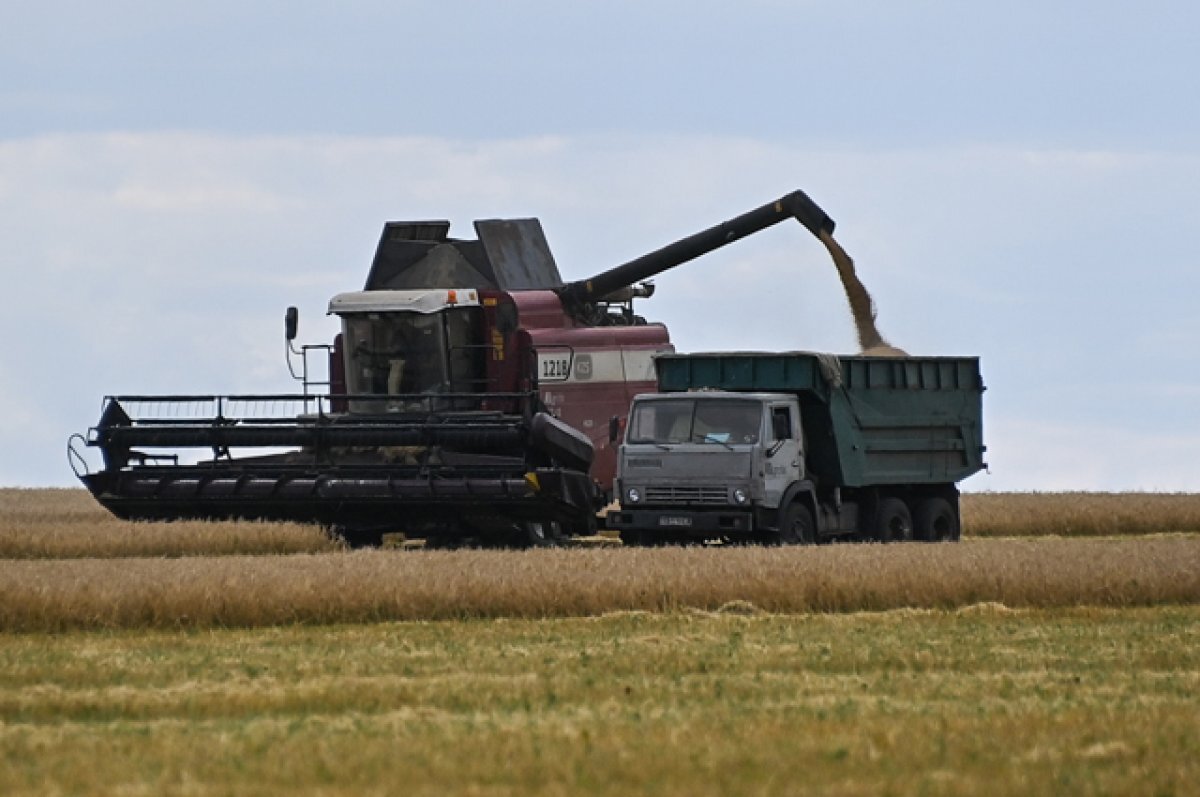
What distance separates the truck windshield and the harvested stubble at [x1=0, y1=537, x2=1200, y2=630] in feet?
10.8

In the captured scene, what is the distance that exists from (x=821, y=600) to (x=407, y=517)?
8588 millimetres

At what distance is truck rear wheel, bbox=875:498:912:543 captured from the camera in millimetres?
27719

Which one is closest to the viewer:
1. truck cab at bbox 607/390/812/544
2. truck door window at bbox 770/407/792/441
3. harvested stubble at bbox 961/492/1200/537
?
truck cab at bbox 607/390/812/544

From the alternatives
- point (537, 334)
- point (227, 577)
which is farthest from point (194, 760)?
point (537, 334)

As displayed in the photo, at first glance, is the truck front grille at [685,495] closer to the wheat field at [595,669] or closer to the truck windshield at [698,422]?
the truck windshield at [698,422]

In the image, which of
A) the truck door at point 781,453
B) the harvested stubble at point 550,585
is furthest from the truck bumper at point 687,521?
the harvested stubble at point 550,585

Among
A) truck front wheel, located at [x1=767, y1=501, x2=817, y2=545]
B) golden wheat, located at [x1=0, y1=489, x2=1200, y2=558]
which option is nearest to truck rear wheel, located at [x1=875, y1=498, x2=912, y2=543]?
truck front wheel, located at [x1=767, y1=501, x2=817, y2=545]

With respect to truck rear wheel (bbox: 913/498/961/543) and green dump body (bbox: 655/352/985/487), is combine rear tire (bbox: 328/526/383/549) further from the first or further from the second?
truck rear wheel (bbox: 913/498/961/543)

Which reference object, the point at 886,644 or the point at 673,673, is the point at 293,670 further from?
the point at 886,644

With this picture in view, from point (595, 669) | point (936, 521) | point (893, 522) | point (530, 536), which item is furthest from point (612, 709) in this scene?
point (936, 521)

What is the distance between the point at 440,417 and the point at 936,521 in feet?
24.4

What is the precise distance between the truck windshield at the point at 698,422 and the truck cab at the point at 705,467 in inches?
0.5

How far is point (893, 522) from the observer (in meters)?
28.3

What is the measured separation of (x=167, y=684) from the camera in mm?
13852
